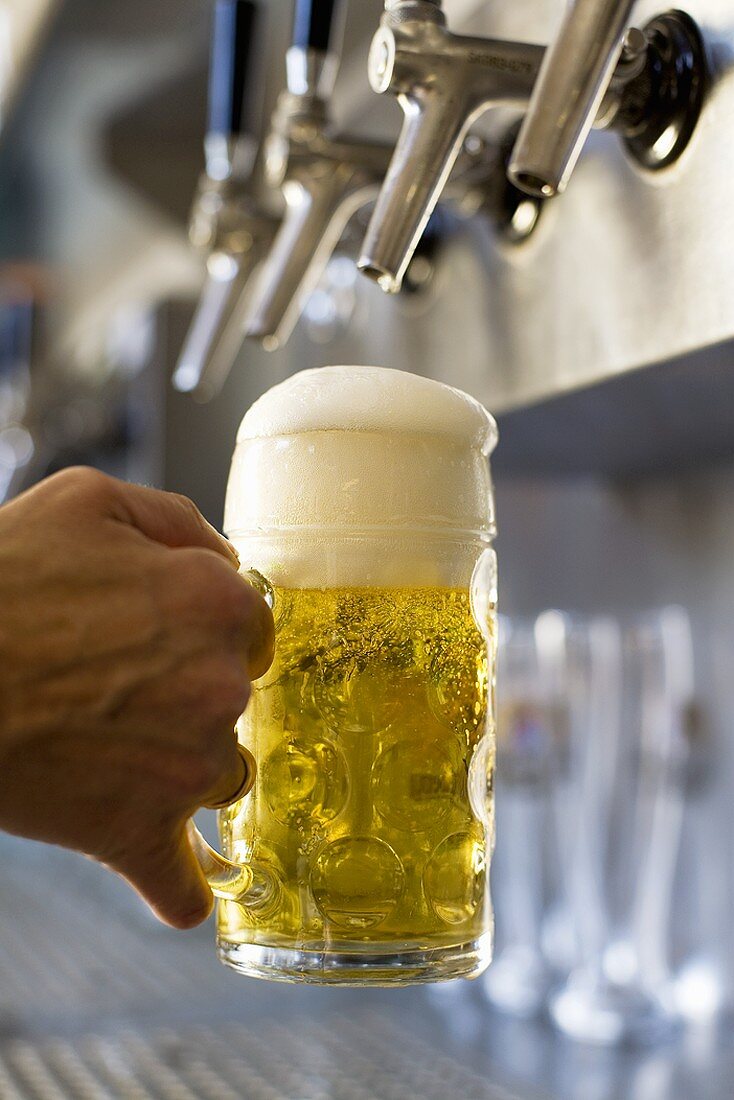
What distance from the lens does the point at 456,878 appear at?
2.01 feet

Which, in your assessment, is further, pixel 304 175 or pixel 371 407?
pixel 304 175

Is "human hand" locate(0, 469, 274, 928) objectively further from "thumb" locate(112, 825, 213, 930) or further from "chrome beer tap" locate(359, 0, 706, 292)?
"chrome beer tap" locate(359, 0, 706, 292)

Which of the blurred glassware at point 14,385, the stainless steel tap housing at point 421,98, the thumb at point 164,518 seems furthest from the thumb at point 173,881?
the blurred glassware at point 14,385

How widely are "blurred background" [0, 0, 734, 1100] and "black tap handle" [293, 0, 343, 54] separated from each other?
2.4 inches

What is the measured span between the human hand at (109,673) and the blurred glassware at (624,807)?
2.96ft

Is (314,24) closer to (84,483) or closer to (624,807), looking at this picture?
(84,483)

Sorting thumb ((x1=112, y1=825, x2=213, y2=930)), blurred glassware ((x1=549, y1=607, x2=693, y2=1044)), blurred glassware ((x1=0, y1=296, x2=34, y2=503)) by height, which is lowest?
blurred glassware ((x1=0, y1=296, x2=34, y2=503))

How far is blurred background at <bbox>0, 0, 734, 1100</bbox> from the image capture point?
38.5 inches

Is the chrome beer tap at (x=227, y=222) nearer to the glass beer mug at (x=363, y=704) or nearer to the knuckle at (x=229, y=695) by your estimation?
the glass beer mug at (x=363, y=704)

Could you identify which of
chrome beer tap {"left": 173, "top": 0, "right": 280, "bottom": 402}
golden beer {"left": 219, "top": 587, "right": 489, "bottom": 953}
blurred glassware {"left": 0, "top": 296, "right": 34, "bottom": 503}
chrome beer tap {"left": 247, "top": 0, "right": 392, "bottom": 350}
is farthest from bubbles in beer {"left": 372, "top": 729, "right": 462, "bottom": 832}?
blurred glassware {"left": 0, "top": 296, "right": 34, "bottom": 503}

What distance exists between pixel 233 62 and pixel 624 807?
2.77 ft

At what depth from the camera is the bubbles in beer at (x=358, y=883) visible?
59 centimetres

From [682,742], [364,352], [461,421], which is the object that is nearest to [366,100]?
[364,352]

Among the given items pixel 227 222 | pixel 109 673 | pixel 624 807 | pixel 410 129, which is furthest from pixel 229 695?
pixel 624 807
